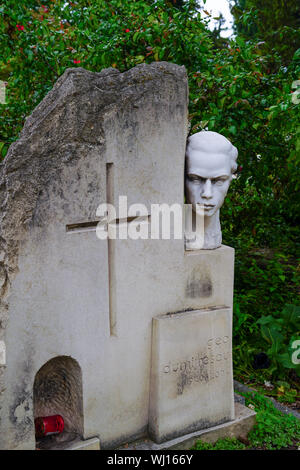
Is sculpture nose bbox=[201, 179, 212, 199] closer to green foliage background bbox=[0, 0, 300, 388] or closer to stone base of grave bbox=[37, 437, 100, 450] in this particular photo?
green foliage background bbox=[0, 0, 300, 388]

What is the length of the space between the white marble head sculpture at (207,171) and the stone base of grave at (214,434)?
1152 mm

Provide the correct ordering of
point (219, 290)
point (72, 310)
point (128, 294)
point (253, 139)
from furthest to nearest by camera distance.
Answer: point (253, 139)
point (219, 290)
point (128, 294)
point (72, 310)

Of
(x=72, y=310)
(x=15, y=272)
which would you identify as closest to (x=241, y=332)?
(x=72, y=310)

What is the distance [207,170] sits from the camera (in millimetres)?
2773

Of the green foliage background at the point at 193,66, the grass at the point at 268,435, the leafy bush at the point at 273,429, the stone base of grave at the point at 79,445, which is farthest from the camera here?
the green foliage background at the point at 193,66

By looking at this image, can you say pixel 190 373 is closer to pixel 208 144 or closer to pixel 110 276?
pixel 110 276

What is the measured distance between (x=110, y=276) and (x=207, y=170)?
0.83m

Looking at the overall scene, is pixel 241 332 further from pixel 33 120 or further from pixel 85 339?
pixel 33 120

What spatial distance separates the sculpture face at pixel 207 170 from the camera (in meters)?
2.78

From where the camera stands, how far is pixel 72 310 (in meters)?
2.46

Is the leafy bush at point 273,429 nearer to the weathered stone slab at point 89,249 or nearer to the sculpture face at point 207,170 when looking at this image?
the weathered stone slab at point 89,249

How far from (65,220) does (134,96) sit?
A: 76 centimetres
